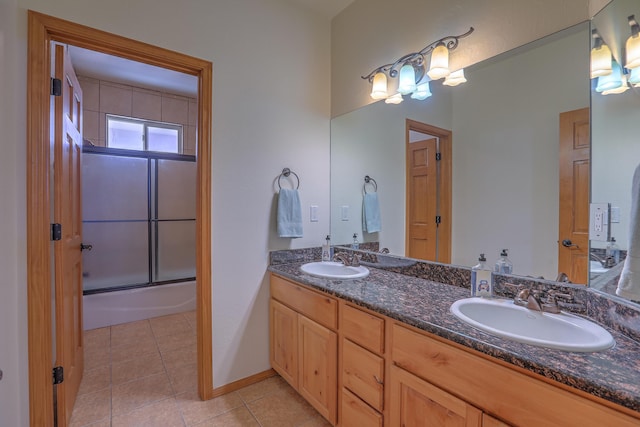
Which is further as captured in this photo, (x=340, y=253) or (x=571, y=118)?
(x=340, y=253)

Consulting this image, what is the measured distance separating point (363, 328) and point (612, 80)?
137 cm

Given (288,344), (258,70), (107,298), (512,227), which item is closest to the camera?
(512,227)

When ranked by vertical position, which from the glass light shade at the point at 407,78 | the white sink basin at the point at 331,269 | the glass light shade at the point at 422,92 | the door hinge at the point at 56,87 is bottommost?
the white sink basin at the point at 331,269

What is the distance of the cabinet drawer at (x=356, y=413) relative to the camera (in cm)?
128

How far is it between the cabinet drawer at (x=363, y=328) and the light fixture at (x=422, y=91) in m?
1.30

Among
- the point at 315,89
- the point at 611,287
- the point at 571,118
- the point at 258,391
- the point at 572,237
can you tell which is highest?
the point at 315,89

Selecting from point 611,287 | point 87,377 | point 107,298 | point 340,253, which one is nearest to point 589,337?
point 611,287

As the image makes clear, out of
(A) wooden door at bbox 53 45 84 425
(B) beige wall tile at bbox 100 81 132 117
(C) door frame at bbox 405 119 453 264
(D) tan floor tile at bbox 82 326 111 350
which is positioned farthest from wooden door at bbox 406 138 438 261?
(B) beige wall tile at bbox 100 81 132 117

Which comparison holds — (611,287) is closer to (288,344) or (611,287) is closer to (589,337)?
(589,337)

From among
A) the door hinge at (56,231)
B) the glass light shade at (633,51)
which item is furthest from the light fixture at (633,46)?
the door hinge at (56,231)

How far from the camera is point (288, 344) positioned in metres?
1.89

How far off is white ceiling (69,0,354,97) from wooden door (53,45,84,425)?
104 centimetres

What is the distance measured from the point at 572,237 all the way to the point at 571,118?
1.61 ft

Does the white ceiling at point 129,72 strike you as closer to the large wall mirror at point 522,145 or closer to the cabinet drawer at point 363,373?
the large wall mirror at point 522,145
